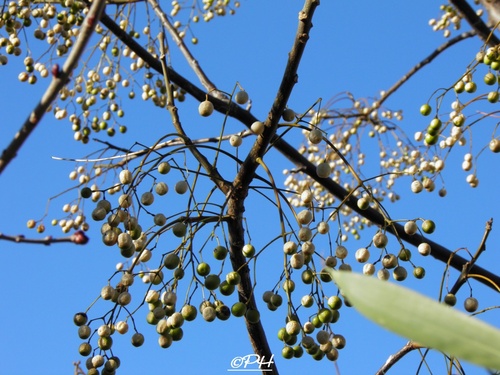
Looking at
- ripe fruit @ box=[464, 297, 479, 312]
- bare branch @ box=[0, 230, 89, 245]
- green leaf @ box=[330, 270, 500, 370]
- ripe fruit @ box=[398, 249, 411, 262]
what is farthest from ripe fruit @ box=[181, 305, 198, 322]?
green leaf @ box=[330, 270, 500, 370]

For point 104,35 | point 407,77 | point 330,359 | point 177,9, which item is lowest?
point 330,359

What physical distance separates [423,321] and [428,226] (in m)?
1.51

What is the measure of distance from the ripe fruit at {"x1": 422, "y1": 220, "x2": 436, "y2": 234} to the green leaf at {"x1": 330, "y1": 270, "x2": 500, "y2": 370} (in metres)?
1.46

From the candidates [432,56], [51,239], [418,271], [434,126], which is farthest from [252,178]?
[432,56]

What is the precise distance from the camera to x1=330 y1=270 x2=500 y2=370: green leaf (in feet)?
0.99

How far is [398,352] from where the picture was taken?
1.67 meters

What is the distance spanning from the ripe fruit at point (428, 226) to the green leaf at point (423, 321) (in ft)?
4.79

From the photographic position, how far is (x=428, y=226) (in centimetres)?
176

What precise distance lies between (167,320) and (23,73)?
2.70m

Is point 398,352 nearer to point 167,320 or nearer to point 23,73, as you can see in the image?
point 167,320

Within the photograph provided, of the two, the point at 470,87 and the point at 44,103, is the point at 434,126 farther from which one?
the point at 44,103

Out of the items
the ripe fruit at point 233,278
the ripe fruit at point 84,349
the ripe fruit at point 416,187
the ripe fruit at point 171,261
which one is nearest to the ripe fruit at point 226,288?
the ripe fruit at point 233,278

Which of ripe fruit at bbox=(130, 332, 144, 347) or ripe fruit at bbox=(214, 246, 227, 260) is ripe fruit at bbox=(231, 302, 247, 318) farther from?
ripe fruit at bbox=(130, 332, 144, 347)

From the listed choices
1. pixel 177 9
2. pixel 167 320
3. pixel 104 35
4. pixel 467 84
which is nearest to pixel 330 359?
pixel 167 320
